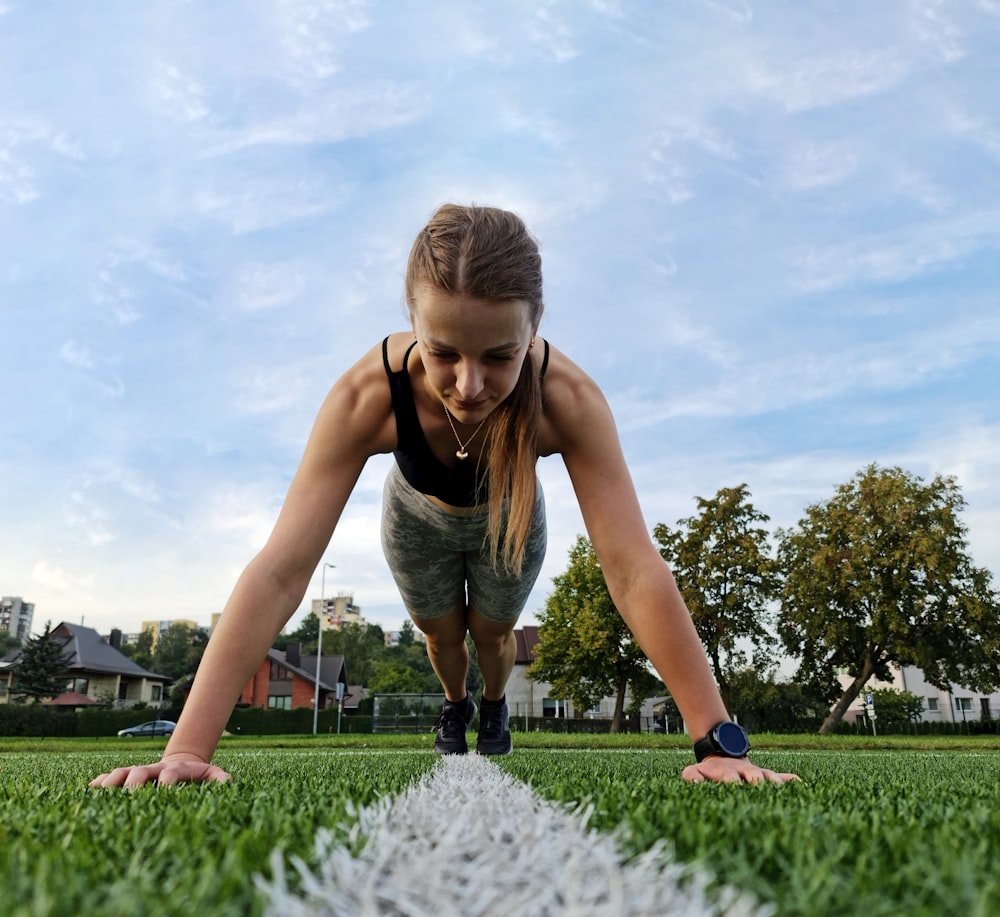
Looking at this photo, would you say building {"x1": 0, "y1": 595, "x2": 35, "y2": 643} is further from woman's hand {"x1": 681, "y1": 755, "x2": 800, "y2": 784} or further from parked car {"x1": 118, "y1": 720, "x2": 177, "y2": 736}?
woman's hand {"x1": 681, "y1": 755, "x2": 800, "y2": 784}

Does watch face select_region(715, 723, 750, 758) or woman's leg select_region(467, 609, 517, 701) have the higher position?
woman's leg select_region(467, 609, 517, 701)

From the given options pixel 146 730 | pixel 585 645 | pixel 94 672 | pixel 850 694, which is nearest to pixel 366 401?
pixel 585 645

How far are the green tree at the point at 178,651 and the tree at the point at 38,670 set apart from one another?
30.3 metres

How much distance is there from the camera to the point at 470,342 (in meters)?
2.21

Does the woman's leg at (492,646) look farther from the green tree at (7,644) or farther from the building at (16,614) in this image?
the building at (16,614)

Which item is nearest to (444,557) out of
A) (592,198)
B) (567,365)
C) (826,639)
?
(567,365)

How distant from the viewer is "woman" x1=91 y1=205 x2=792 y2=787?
2197 millimetres

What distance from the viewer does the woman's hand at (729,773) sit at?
6.77 feet

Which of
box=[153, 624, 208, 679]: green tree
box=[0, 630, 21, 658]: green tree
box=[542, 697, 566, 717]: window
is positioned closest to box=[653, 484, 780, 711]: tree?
box=[542, 697, 566, 717]: window

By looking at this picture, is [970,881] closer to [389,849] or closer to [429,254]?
[389,849]

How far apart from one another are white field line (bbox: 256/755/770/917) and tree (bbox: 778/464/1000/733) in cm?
3081

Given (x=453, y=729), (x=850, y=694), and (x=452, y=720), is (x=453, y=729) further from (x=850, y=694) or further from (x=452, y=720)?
(x=850, y=694)

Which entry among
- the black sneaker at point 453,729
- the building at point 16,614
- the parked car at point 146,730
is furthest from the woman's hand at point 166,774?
the building at point 16,614

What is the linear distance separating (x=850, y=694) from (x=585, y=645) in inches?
413
